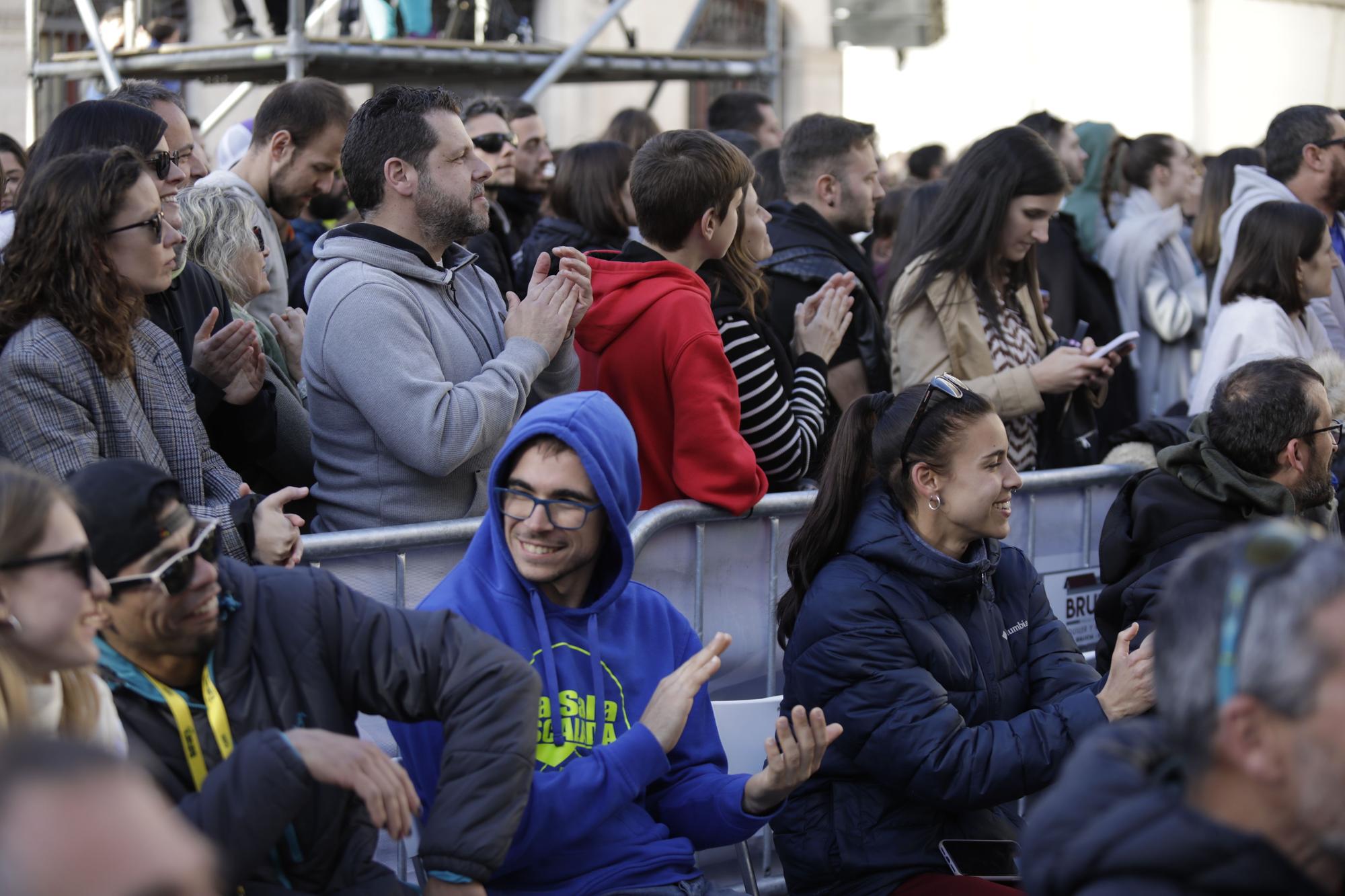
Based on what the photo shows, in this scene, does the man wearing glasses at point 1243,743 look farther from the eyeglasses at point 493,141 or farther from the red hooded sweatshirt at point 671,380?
the eyeglasses at point 493,141

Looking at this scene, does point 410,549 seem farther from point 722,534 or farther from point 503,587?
point 722,534

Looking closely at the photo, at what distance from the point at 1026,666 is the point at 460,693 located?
5.25 ft

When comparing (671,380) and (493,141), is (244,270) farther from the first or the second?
(493,141)

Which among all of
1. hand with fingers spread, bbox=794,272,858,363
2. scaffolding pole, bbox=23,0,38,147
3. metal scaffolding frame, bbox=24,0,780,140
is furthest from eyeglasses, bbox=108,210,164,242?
scaffolding pole, bbox=23,0,38,147

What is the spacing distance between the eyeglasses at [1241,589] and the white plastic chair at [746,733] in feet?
6.49

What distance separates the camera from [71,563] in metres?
2.36

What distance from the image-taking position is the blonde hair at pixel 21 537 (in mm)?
2264

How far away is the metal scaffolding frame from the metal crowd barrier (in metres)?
3.74

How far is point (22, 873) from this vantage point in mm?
1398

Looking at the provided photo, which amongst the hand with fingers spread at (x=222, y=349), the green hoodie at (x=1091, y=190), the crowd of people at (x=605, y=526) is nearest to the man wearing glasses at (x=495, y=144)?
the crowd of people at (x=605, y=526)

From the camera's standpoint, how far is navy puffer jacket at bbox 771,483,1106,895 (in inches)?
132

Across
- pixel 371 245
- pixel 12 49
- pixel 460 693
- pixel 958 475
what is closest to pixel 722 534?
pixel 958 475

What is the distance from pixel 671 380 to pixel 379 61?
3950mm

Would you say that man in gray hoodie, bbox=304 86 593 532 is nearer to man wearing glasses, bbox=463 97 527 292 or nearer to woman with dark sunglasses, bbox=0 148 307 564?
woman with dark sunglasses, bbox=0 148 307 564
